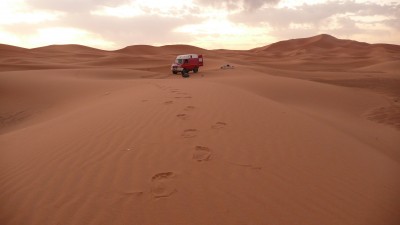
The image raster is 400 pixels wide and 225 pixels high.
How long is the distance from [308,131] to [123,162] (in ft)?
11.3

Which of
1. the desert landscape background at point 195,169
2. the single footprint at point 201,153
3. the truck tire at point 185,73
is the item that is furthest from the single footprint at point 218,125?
the truck tire at point 185,73

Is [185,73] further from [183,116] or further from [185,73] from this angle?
[183,116]

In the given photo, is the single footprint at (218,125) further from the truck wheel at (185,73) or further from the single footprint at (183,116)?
the truck wheel at (185,73)

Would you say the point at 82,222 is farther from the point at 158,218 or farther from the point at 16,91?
the point at 16,91

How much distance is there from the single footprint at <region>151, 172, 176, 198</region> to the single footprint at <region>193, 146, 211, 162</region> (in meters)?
0.53

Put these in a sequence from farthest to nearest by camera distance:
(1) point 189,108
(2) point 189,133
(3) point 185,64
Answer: (3) point 185,64, (1) point 189,108, (2) point 189,133

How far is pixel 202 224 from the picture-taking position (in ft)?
9.58

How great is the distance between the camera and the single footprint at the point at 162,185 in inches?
132

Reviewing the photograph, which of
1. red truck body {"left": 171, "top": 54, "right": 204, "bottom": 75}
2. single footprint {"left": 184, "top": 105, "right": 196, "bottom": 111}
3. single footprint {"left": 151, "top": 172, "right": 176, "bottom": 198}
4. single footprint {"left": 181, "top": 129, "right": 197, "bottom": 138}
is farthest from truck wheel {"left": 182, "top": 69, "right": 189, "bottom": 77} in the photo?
single footprint {"left": 151, "top": 172, "right": 176, "bottom": 198}

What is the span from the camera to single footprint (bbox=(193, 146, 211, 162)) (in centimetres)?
415

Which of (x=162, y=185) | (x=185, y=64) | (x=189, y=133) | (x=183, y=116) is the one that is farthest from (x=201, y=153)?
(x=185, y=64)

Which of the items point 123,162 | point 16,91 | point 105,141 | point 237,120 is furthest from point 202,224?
point 16,91

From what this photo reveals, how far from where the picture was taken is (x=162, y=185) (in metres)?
3.50

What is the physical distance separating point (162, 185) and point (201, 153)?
960mm
